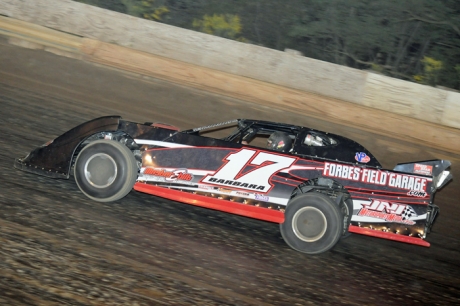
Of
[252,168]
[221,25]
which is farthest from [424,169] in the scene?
[221,25]

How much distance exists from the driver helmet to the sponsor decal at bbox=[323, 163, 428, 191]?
595 mm

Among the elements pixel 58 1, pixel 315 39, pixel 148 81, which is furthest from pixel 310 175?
pixel 58 1

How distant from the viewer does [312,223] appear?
21.8 feet

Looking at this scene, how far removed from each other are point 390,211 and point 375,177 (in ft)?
1.37

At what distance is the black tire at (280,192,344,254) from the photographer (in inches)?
257

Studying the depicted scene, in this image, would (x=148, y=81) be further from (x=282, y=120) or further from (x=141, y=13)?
(x=141, y=13)

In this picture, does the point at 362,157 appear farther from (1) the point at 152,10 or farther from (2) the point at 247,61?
(1) the point at 152,10

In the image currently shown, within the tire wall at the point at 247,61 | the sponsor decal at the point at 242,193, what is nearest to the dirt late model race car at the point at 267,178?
the sponsor decal at the point at 242,193

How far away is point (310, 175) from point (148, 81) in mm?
6860

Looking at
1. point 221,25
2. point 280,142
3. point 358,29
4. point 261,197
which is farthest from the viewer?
point 221,25

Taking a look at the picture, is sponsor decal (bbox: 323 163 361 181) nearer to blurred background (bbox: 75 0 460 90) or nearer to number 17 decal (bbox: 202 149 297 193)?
number 17 decal (bbox: 202 149 297 193)

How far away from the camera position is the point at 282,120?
39.4 ft

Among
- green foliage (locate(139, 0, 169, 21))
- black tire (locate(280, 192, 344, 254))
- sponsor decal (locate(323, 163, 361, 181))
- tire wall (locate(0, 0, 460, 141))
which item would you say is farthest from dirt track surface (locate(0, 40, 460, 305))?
green foliage (locate(139, 0, 169, 21))

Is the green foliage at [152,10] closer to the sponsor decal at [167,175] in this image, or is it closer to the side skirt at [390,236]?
the sponsor decal at [167,175]
